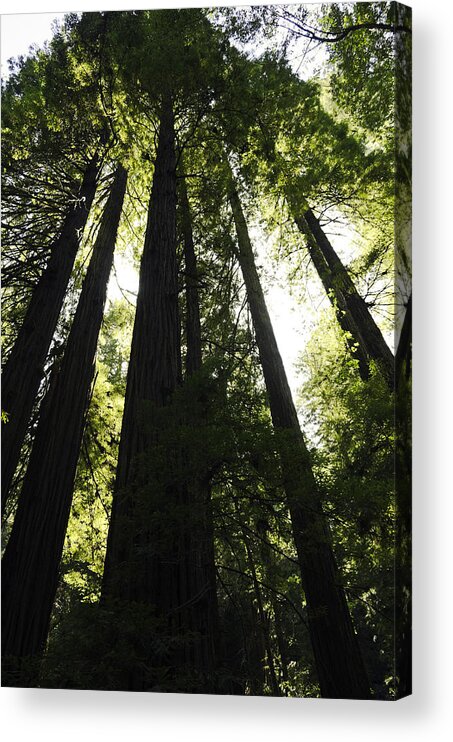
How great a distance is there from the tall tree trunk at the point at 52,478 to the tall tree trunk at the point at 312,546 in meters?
0.78

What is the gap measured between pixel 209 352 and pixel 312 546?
898 mm

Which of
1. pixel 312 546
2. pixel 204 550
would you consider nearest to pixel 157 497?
pixel 204 550

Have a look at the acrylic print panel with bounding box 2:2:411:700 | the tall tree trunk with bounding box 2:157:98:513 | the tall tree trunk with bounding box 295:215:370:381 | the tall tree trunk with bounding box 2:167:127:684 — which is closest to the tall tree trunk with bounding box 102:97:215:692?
the acrylic print panel with bounding box 2:2:411:700

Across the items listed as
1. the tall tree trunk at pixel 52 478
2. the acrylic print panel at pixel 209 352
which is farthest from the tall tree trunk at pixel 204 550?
the tall tree trunk at pixel 52 478

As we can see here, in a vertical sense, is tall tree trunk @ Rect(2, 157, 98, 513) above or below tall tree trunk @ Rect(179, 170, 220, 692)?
above

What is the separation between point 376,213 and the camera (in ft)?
9.73

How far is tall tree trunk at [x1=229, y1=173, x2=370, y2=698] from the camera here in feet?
8.97

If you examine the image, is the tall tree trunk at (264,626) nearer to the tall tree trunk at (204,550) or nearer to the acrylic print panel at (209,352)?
the acrylic print panel at (209,352)

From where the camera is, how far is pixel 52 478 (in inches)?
128

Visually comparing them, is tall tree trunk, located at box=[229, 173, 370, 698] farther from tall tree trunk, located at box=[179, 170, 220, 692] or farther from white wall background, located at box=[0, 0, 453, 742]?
tall tree trunk, located at box=[179, 170, 220, 692]

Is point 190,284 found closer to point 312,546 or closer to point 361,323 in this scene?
point 361,323

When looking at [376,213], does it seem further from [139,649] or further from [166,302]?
[139,649]

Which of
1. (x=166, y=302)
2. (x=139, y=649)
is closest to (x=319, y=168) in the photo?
(x=166, y=302)

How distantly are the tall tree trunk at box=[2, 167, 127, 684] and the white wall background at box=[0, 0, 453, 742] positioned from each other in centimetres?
35
